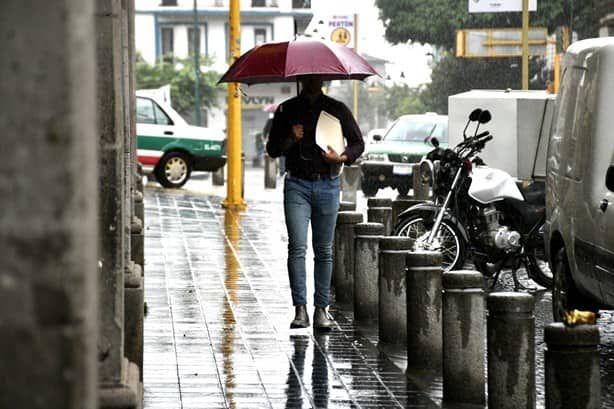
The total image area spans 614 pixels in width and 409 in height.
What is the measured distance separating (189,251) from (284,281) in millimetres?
3185

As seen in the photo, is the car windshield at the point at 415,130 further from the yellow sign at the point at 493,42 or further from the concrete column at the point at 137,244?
the concrete column at the point at 137,244

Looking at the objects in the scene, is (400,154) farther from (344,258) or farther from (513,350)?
(513,350)

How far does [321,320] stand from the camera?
10.4 metres

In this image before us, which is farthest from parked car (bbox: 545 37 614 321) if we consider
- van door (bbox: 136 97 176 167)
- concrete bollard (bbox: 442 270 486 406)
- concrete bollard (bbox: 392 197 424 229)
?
van door (bbox: 136 97 176 167)

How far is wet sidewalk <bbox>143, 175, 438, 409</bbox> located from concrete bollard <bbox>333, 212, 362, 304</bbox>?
453 millimetres

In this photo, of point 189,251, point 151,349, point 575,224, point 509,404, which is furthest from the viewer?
point 189,251

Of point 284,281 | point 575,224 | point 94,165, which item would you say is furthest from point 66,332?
point 284,281

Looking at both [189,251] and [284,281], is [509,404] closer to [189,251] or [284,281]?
[284,281]

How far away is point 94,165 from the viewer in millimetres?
2801

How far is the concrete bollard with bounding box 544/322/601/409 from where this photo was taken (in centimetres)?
586

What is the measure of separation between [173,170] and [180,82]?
53.1m

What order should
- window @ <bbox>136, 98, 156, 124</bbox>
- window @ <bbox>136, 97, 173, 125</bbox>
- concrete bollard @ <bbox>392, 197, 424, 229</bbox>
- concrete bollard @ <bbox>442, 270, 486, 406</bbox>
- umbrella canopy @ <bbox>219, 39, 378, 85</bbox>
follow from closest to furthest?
concrete bollard @ <bbox>442, 270, 486, 406</bbox> → umbrella canopy @ <bbox>219, 39, 378, 85</bbox> → concrete bollard @ <bbox>392, 197, 424, 229</bbox> → window @ <bbox>136, 98, 156, 124</bbox> → window @ <bbox>136, 97, 173, 125</bbox>

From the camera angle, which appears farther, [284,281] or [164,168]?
[164,168]

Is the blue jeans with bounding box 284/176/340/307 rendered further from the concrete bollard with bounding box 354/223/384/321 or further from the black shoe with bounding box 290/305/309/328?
the concrete bollard with bounding box 354/223/384/321
